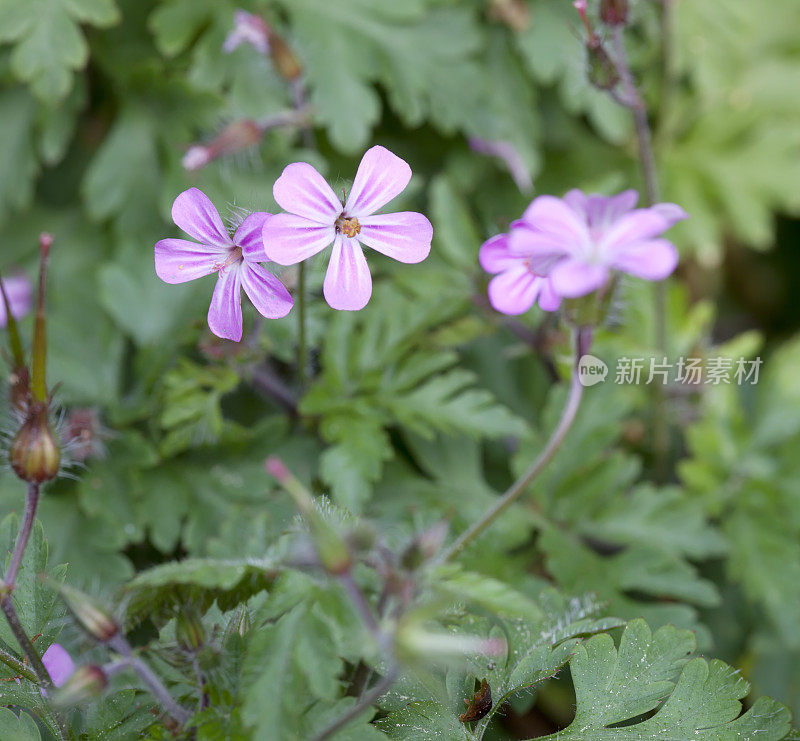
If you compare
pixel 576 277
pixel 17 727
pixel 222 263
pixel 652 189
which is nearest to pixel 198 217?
pixel 222 263

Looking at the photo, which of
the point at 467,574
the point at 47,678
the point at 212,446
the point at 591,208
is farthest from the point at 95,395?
the point at 591,208

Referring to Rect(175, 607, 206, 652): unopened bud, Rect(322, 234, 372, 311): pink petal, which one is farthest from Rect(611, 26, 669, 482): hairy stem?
Rect(175, 607, 206, 652): unopened bud

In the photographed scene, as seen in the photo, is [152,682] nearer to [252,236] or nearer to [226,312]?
[226,312]

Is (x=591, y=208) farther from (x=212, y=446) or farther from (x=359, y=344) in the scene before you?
(x=212, y=446)

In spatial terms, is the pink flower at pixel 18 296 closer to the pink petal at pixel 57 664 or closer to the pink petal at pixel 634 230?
the pink petal at pixel 57 664

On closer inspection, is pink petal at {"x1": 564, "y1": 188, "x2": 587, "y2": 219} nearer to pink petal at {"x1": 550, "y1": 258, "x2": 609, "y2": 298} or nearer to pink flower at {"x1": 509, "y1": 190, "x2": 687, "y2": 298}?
pink flower at {"x1": 509, "y1": 190, "x2": 687, "y2": 298}

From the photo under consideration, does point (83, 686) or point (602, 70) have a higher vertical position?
point (602, 70)

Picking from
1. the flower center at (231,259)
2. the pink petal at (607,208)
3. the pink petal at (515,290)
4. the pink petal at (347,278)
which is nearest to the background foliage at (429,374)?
the flower center at (231,259)
